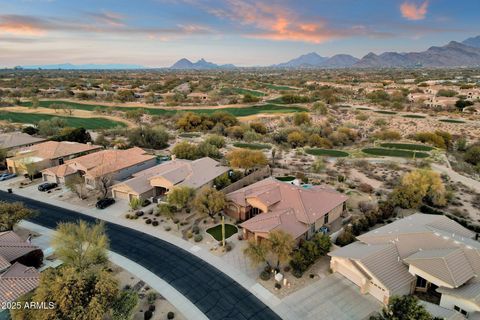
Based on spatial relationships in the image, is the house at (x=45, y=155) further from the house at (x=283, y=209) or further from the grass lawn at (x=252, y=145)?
the house at (x=283, y=209)

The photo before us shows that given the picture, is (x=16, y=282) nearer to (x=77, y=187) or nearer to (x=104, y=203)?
(x=104, y=203)

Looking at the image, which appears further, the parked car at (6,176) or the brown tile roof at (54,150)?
the brown tile roof at (54,150)

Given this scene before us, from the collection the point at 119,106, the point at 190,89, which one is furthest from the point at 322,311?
the point at 190,89

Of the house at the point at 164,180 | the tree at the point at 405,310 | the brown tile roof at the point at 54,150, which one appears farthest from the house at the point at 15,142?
the tree at the point at 405,310

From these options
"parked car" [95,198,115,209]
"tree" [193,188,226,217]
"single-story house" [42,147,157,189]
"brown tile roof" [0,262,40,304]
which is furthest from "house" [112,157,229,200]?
"brown tile roof" [0,262,40,304]

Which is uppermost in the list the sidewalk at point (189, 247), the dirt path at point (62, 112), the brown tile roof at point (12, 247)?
the brown tile roof at point (12, 247)

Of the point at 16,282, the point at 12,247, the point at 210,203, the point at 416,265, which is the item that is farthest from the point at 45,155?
the point at 416,265

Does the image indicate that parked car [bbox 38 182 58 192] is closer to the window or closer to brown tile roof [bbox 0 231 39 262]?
brown tile roof [bbox 0 231 39 262]
